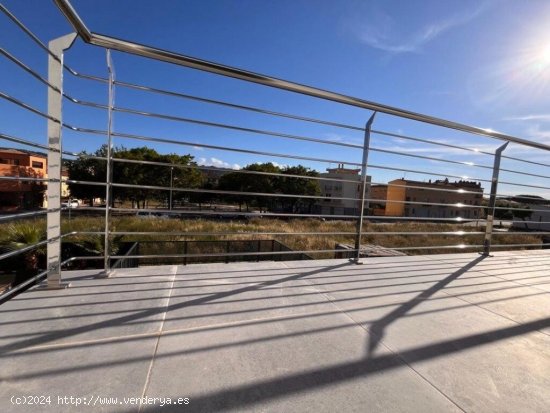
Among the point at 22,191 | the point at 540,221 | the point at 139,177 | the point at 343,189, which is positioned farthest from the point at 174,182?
the point at 22,191

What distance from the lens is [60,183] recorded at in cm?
153

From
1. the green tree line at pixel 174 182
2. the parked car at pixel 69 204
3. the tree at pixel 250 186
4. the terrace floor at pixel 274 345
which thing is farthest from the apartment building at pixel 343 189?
the tree at pixel 250 186

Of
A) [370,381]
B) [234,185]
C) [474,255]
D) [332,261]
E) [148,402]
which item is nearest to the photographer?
[148,402]

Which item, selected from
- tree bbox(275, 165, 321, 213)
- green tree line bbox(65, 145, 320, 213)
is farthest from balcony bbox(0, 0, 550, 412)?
tree bbox(275, 165, 321, 213)

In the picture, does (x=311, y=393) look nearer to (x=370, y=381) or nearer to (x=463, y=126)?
(x=370, y=381)

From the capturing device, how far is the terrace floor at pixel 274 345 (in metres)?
0.88

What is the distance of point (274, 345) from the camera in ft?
3.81

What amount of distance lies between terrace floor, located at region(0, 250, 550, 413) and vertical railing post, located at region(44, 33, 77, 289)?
367 millimetres

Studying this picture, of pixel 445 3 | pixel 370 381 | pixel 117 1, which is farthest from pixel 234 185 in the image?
pixel 370 381

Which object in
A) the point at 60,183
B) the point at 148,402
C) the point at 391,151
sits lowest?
the point at 148,402

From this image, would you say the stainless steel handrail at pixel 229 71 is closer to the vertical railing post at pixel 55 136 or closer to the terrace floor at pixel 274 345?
the vertical railing post at pixel 55 136

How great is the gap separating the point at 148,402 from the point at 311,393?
1.51ft

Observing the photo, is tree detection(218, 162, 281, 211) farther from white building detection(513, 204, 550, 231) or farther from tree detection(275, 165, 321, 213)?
white building detection(513, 204, 550, 231)

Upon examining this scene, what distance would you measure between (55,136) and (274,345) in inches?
57.3
